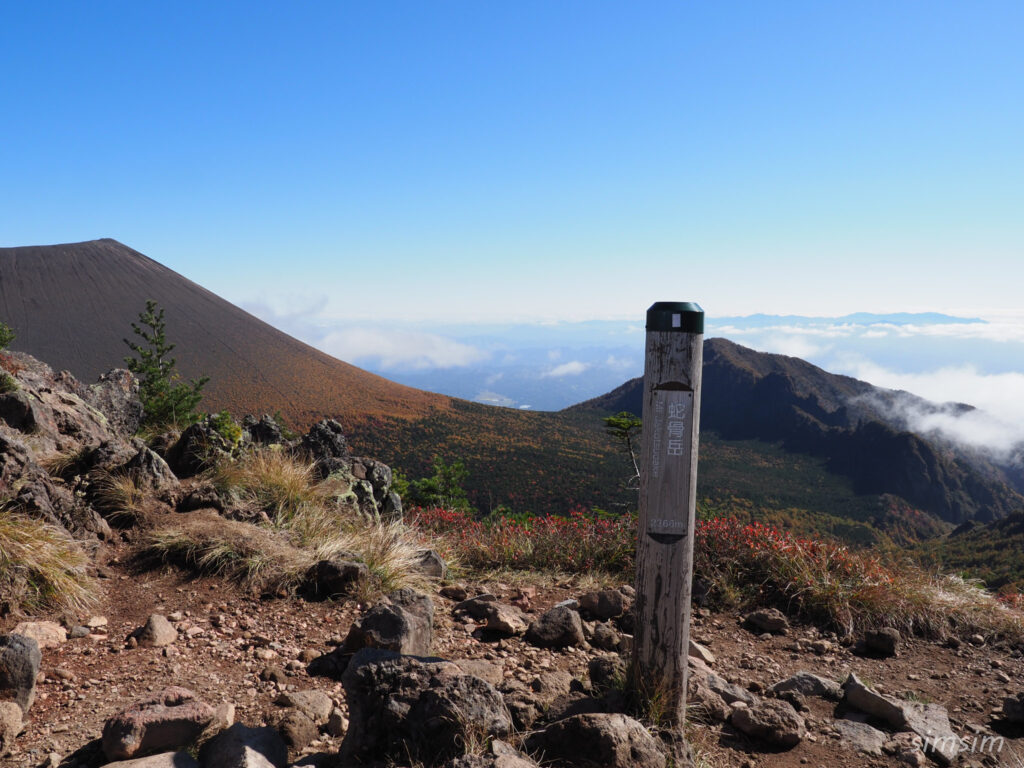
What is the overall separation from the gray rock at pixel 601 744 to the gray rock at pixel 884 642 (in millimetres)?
3218

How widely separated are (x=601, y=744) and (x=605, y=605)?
8.34ft

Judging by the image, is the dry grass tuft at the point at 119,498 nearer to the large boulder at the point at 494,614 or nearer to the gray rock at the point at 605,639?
the large boulder at the point at 494,614

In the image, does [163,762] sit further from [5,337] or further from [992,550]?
[992,550]

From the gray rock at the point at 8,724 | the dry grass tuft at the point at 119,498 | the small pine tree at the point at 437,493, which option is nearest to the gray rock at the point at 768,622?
the gray rock at the point at 8,724

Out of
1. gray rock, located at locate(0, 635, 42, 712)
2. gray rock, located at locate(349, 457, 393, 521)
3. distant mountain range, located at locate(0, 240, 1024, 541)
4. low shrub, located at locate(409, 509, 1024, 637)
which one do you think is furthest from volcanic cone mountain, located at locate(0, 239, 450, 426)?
gray rock, located at locate(0, 635, 42, 712)

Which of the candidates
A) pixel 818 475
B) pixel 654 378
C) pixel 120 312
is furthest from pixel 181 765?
pixel 818 475

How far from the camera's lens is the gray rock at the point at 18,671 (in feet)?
9.72

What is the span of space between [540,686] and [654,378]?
1899mm

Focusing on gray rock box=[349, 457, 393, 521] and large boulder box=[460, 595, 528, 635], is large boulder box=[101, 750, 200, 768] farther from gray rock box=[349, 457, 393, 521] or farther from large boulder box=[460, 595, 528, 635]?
gray rock box=[349, 457, 393, 521]

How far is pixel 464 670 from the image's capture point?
11.2 feet

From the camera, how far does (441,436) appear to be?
134ft

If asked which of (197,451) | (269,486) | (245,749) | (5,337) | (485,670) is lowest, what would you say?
(485,670)

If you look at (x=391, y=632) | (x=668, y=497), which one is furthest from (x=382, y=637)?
(x=668, y=497)

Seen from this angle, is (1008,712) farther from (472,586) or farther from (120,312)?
(120,312)
